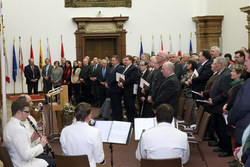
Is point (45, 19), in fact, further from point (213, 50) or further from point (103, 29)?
point (213, 50)

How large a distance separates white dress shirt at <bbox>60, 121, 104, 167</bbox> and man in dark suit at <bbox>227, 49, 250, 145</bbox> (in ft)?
5.29

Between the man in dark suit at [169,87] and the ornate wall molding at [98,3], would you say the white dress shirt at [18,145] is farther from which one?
the ornate wall molding at [98,3]

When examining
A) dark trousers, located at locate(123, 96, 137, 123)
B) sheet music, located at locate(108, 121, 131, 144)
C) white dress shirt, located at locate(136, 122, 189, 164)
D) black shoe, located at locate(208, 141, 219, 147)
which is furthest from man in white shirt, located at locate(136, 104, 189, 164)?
dark trousers, located at locate(123, 96, 137, 123)

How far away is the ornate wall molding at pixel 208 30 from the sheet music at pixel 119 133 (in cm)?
1226

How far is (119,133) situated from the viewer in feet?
15.6

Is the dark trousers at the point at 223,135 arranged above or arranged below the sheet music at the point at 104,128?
below

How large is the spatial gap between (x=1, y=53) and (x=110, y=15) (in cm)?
1100

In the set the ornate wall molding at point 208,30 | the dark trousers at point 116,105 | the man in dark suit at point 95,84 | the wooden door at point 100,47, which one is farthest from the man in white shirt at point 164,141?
the ornate wall molding at point 208,30

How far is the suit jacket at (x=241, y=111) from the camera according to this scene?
4305mm

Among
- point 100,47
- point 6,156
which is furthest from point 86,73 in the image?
point 6,156

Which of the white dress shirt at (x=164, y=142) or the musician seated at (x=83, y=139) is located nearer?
the white dress shirt at (x=164, y=142)

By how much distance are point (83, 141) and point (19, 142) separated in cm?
66

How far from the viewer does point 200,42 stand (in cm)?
1670

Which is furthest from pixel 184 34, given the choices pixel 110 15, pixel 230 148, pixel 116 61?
pixel 230 148
